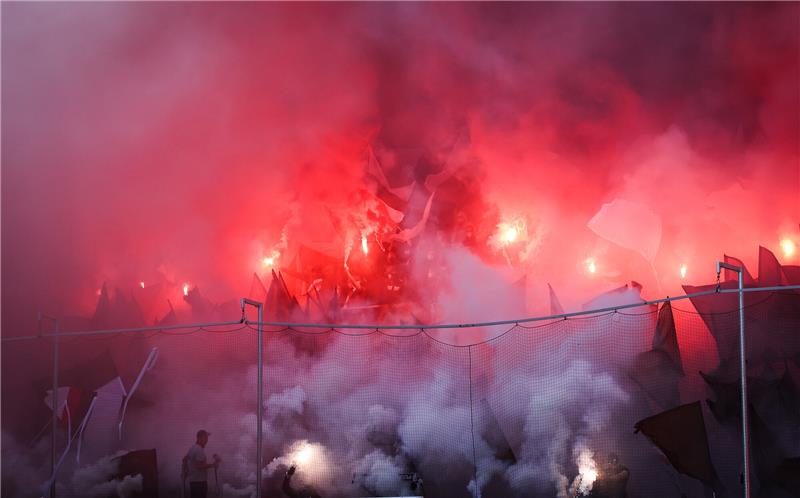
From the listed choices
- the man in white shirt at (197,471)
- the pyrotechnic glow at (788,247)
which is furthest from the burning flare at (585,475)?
the pyrotechnic glow at (788,247)

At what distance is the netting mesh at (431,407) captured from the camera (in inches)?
407

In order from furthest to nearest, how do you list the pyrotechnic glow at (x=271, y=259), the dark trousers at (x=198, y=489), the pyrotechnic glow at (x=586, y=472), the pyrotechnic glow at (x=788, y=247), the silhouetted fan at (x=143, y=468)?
the pyrotechnic glow at (x=271, y=259)
the pyrotechnic glow at (x=788, y=247)
the silhouetted fan at (x=143, y=468)
the dark trousers at (x=198, y=489)
the pyrotechnic glow at (x=586, y=472)

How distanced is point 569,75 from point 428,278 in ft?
16.6

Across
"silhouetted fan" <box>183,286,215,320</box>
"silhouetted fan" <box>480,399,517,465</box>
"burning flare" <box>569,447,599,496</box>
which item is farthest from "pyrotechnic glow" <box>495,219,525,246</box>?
"silhouetted fan" <box>183,286,215,320</box>

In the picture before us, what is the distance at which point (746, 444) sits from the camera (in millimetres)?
8336

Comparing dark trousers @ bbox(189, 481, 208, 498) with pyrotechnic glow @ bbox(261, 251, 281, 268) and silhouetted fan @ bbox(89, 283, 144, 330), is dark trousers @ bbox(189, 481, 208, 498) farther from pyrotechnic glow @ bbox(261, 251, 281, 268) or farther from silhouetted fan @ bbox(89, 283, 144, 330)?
pyrotechnic glow @ bbox(261, 251, 281, 268)

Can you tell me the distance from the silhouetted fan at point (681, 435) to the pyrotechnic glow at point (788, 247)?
5.76 meters

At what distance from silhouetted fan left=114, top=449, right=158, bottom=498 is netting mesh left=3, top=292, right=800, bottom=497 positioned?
0.03 m

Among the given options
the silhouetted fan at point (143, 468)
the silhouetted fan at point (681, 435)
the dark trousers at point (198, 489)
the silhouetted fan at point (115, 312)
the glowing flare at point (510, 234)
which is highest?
the glowing flare at point (510, 234)

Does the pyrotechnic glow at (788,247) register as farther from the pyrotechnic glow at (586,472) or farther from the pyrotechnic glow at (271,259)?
the pyrotechnic glow at (271,259)

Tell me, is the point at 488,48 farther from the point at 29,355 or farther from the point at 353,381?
the point at 29,355

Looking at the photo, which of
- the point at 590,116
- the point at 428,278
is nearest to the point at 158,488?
the point at 428,278

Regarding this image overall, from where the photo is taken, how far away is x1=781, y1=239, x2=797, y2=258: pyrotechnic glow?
1367 cm

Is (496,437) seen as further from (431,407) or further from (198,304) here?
(198,304)
